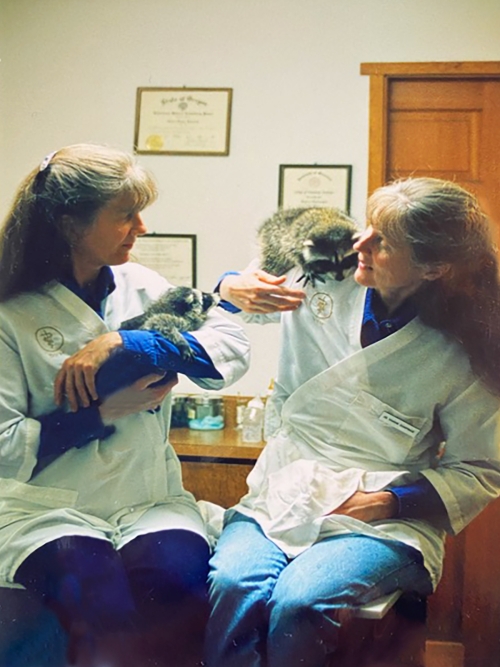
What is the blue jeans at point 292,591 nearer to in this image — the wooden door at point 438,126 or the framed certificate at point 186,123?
the wooden door at point 438,126

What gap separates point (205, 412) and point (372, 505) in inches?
8.5

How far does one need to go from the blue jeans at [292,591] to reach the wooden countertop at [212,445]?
0.10m

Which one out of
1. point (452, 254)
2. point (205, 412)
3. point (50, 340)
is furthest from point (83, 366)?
point (452, 254)

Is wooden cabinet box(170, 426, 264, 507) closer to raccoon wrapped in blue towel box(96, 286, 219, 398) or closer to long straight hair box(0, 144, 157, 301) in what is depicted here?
raccoon wrapped in blue towel box(96, 286, 219, 398)

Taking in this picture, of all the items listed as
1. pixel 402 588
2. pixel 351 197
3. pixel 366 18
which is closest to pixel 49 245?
pixel 351 197

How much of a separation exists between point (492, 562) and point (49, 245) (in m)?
0.63

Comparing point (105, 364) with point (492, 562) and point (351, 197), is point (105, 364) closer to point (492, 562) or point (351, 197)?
point (351, 197)

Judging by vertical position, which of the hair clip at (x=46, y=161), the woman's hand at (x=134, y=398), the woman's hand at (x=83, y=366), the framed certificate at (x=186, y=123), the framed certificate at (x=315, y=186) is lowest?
the woman's hand at (x=134, y=398)

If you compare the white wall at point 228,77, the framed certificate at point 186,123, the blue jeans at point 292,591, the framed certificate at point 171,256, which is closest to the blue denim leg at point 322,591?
the blue jeans at point 292,591

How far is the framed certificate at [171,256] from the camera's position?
0.81 meters

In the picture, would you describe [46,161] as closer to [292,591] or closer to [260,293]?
[260,293]

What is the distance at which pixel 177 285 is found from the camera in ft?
2.66

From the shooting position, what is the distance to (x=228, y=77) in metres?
0.81

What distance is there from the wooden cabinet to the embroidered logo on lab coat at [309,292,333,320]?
0.17m
